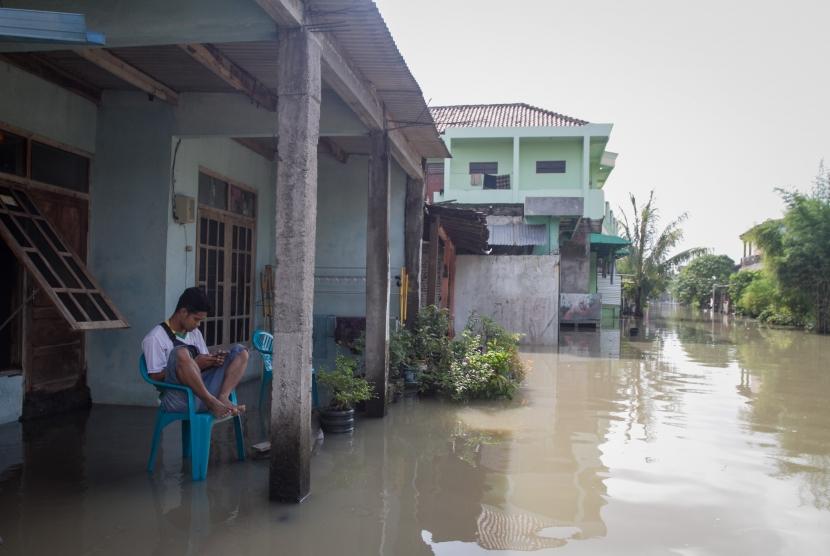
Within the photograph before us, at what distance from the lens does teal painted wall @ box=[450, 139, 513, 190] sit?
24.7 metres

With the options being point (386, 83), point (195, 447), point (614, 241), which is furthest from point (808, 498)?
point (614, 241)

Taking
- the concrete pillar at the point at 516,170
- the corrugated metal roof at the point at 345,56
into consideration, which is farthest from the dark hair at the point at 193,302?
the concrete pillar at the point at 516,170

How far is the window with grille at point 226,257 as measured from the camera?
7.62 meters

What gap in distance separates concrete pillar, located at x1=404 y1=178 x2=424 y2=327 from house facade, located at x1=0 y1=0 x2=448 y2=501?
0.78 meters

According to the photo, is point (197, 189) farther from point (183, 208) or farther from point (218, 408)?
point (218, 408)

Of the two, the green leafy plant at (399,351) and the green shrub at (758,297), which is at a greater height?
the green shrub at (758,297)

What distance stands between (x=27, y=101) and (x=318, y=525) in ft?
15.9

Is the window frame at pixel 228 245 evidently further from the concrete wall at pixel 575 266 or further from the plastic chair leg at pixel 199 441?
the concrete wall at pixel 575 266

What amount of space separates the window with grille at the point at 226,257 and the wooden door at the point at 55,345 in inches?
55.1

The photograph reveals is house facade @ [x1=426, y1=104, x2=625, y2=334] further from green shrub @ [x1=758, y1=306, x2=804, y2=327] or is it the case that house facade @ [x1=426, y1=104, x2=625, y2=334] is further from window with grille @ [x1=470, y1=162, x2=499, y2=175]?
green shrub @ [x1=758, y1=306, x2=804, y2=327]

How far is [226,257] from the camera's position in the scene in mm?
8125

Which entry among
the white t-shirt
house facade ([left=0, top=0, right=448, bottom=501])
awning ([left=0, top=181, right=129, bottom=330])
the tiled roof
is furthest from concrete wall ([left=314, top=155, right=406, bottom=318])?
the tiled roof

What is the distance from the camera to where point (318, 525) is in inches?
149

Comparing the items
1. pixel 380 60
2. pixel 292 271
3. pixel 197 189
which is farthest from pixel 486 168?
pixel 292 271
